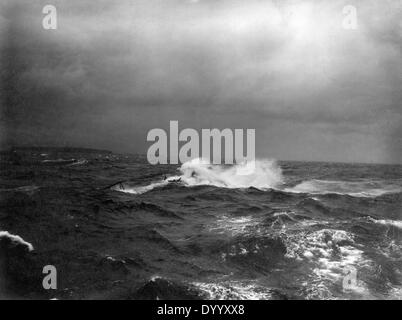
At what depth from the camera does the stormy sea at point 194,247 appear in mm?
11633

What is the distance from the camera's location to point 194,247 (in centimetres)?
1595

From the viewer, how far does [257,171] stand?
5047 cm

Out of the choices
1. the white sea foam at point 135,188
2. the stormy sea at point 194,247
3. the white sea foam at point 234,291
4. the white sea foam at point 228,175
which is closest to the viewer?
the white sea foam at point 234,291

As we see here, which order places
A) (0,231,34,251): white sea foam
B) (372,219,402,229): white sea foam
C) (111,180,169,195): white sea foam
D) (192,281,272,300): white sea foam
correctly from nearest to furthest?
(192,281,272,300): white sea foam
(0,231,34,251): white sea foam
(372,219,402,229): white sea foam
(111,180,169,195): white sea foam

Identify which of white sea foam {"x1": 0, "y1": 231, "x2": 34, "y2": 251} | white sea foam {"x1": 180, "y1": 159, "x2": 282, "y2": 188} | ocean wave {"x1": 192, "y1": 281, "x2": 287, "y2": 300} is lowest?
white sea foam {"x1": 180, "y1": 159, "x2": 282, "y2": 188}

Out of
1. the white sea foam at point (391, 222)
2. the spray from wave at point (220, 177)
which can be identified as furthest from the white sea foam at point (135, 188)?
the white sea foam at point (391, 222)

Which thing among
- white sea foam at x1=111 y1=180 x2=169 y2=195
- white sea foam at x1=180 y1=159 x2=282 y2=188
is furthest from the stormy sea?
white sea foam at x1=180 y1=159 x2=282 y2=188

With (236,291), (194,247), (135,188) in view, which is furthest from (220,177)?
(236,291)

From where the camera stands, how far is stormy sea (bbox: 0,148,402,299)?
11.6 meters

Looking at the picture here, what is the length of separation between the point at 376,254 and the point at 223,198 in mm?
15735

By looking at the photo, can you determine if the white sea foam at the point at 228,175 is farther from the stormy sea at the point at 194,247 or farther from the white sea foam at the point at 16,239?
the white sea foam at the point at 16,239

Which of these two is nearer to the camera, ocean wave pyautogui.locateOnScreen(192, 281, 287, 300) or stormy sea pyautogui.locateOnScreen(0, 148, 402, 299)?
ocean wave pyautogui.locateOnScreen(192, 281, 287, 300)

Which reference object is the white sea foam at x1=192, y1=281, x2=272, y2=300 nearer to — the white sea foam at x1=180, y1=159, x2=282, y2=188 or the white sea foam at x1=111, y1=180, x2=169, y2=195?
the white sea foam at x1=111, y1=180, x2=169, y2=195
